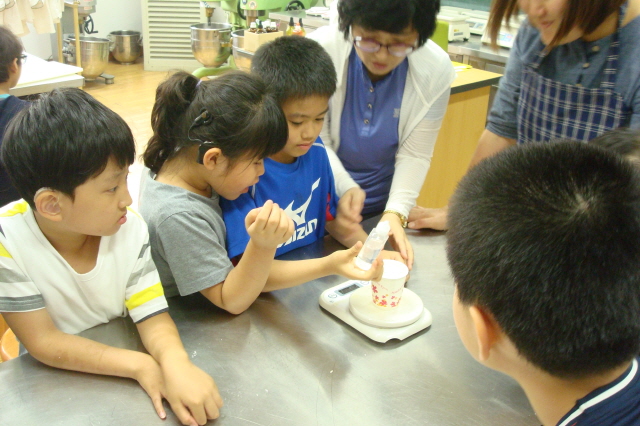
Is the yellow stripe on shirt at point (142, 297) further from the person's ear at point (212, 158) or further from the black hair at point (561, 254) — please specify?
the black hair at point (561, 254)

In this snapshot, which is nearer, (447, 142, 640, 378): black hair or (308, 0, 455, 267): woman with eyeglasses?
(447, 142, 640, 378): black hair

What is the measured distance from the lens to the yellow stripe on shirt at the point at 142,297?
3.21ft

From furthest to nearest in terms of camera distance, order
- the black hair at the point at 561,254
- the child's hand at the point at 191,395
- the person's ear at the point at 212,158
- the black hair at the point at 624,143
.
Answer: the person's ear at the point at 212,158
the black hair at the point at 624,143
the child's hand at the point at 191,395
the black hair at the point at 561,254

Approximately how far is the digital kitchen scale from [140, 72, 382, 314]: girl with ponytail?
0.17ft

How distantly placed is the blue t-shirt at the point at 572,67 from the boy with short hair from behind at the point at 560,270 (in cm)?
63

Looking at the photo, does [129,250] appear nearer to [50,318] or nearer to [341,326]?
[50,318]

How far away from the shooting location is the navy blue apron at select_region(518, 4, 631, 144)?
1.18 meters

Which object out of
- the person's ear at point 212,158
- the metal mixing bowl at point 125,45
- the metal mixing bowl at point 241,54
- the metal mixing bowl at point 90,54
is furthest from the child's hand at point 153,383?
the metal mixing bowl at point 125,45

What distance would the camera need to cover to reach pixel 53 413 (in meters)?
0.80

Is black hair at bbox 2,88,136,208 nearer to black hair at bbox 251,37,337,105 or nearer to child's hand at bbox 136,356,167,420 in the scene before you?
child's hand at bbox 136,356,167,420

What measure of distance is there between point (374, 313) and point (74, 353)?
0.51 m

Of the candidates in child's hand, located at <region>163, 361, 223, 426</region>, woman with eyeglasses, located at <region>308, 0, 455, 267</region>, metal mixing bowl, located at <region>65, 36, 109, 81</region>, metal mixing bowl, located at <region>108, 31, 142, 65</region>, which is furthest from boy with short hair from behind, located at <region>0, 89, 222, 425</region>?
metal mixing bowl, located at <region>108, 31, 142, 65</region>

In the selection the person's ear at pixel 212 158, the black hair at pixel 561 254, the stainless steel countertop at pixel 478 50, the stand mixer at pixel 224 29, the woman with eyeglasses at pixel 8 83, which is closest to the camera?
the black hair at pixel 561 254

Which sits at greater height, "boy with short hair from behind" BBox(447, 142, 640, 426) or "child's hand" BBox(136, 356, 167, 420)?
"boy with short hair from behind" BBox(447, 142, 640, 426)
